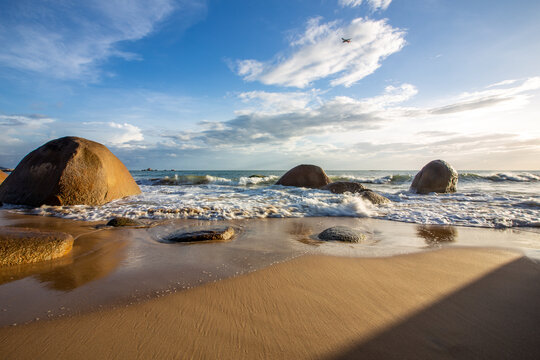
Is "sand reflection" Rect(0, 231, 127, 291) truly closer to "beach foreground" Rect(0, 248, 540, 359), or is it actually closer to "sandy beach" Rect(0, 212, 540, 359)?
"sandy beach" Rect(0, 212, 540, 359)

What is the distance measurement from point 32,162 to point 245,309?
6.77m

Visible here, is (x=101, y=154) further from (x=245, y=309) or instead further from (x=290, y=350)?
(x=290, y=350)

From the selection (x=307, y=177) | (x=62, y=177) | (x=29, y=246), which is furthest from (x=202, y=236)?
(x=307, y=177)

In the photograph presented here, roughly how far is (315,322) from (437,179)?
981 cm

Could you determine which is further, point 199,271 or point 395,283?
point 199,271

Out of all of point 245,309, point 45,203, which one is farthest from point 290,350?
point 45,203

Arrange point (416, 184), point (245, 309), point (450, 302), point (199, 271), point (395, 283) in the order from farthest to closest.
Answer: point (416, 184) → point (199, 271) → point (395, 283) → point (450, 302) → point (245, 309)

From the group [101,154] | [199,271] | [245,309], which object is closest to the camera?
[245,309]

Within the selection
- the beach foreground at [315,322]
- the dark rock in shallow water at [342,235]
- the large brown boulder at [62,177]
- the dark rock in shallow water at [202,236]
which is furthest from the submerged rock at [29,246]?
the large brown boulder at [62,177]

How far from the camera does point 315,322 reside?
141 cm

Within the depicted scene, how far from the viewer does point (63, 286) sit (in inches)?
70.9

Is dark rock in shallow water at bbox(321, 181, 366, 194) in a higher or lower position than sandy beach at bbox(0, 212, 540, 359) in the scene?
higher

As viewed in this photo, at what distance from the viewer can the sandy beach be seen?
1.21m

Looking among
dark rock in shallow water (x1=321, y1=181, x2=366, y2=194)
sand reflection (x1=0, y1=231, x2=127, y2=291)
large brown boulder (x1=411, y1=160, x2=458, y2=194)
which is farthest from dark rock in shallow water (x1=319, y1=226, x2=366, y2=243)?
large brown boulder (x1=411, y1=160, x2=458, y2=194)
